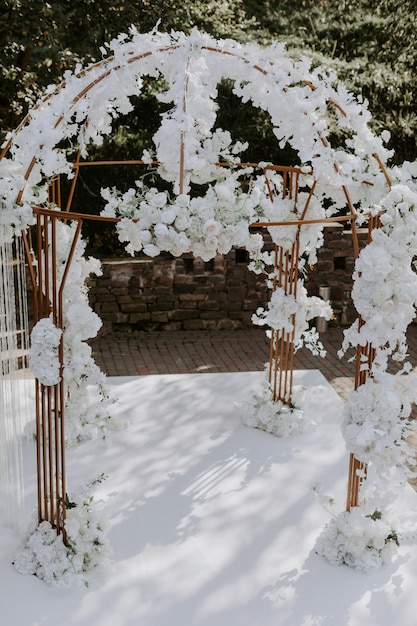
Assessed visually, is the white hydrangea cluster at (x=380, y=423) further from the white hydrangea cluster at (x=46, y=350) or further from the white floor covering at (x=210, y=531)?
the white hydrangea cluster at (x=46, y=350)

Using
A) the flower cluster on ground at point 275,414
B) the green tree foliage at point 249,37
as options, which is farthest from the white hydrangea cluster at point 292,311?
the green tree foliage at point 249,37

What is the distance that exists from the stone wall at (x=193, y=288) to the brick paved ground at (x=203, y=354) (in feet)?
0.54

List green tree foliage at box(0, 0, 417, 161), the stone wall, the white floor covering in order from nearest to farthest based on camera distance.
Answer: the white floor covering, green tree foliage at box(0, 0, 417, 161), the stone wall

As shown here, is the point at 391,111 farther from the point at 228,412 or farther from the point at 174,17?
the point at 228,412

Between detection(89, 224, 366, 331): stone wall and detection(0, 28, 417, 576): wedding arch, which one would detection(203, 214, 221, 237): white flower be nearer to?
detection(0, 28, 417, 576): wedding arch

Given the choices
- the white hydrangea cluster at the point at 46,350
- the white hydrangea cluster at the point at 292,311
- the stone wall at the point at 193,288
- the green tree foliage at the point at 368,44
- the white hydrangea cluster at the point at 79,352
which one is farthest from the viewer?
the green tree foliage at the point at 368,44

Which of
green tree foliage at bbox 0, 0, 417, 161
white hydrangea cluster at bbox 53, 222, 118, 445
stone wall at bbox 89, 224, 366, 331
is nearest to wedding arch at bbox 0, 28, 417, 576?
white hydrangea cluster at bbox 53, 222, 118, 445

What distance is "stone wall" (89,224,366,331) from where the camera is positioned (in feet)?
29.7

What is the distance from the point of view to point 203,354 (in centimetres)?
851

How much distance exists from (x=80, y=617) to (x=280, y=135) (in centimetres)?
266

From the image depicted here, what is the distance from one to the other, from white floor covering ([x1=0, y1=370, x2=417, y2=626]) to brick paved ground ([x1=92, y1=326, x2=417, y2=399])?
51.9 inches

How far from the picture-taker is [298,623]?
389cm

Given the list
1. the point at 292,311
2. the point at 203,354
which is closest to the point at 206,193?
the point at 292,311

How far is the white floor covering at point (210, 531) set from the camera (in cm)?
396
